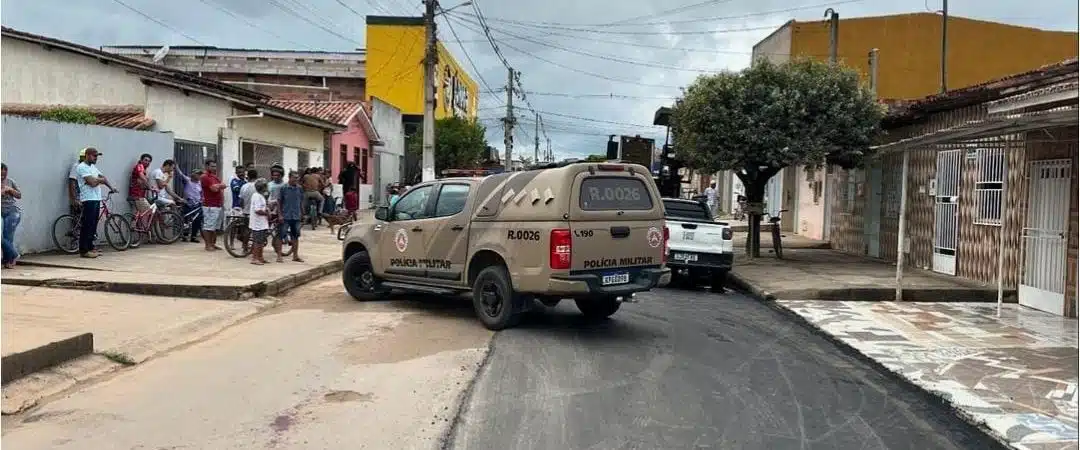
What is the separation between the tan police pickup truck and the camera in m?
8.41

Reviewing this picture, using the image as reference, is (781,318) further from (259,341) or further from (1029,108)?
(259,341)

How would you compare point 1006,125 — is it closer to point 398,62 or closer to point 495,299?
point 495,299

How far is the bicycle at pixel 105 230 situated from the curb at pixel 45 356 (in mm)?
6442

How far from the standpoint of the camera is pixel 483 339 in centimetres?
848

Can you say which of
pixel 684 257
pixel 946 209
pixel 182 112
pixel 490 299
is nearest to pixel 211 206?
pixel 182 112

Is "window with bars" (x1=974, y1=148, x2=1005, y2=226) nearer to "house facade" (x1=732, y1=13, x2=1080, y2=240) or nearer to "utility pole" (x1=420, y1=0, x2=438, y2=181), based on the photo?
"utility pole" (x1=420, y1=0, x2=438, y2=181)

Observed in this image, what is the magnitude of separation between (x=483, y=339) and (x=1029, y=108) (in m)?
8.41

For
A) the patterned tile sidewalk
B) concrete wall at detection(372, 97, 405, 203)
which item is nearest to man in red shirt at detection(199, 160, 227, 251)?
the patterned tile sidewalk

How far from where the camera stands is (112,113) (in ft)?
58.1

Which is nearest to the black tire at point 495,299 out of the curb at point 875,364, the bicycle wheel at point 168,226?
the curb at point 875,364

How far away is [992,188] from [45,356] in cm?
1288

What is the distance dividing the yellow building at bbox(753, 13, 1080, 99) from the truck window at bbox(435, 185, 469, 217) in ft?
69.2

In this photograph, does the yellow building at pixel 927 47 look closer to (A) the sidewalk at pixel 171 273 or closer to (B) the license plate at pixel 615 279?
(A) the sidewalk at pixel 171 273

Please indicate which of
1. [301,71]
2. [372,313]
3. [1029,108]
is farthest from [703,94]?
[301,71]
